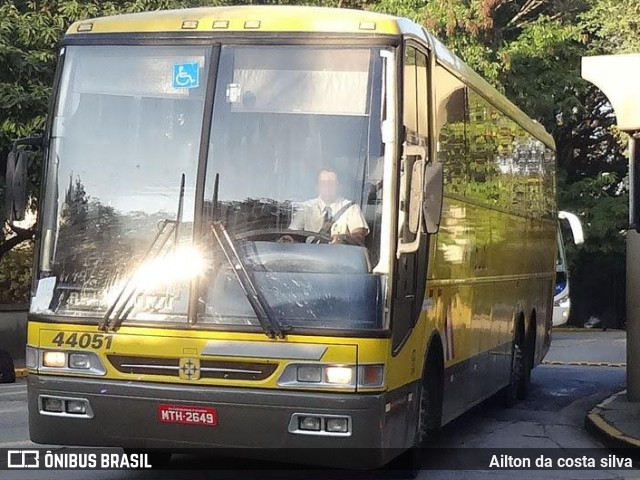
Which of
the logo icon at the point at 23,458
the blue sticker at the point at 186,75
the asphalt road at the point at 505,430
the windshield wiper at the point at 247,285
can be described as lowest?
the asphalt road at the point at 505,430

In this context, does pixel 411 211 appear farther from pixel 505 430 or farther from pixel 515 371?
pixel 515 371

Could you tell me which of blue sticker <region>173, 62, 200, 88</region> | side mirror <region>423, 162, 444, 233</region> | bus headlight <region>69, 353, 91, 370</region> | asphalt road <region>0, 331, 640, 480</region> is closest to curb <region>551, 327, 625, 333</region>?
asphalt road <region>0, 331, 640, 480</region>

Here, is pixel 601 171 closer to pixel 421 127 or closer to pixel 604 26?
pixel 604 26

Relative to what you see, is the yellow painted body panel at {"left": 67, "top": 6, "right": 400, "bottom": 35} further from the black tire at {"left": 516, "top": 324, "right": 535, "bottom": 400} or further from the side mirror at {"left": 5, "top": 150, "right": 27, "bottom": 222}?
the black tire at {"left": 516, "top": 324, "right": 535, "bottom": 400}

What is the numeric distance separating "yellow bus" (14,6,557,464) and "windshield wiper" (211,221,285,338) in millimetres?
10

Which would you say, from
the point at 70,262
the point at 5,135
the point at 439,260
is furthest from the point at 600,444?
the point at 5,135

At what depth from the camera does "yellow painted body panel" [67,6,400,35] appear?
772cm

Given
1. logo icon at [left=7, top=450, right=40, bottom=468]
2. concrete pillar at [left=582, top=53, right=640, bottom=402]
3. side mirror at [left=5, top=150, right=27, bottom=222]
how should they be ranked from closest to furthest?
side mirror at [left=5, top=150, right=27, bottom=222], logo icon at [left=7, top=450, right=40, bottom=468], concrete pillar at [left=582, top=53, right=640, bottom=402]

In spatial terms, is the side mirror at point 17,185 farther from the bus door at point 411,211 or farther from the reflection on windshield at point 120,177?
the bus door at point 411,211

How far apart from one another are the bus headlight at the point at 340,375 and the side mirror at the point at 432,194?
3.71 ft

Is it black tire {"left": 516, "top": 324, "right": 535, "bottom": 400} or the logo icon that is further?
black tire {"left": 516, "top": 324, "right": 535, "bottom": 400}

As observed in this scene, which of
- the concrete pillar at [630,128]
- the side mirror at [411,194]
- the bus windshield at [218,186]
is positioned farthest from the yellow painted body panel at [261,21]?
the concrete pillar at [630,128]

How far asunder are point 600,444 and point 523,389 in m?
3.48

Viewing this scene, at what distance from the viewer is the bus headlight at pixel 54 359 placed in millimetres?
7664
